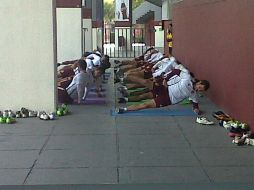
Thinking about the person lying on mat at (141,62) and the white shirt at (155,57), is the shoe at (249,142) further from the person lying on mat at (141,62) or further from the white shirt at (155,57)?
the white shirt at (155,57)

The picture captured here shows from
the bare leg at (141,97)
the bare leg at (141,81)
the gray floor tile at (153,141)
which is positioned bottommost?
the gray floor tile at (153,141)

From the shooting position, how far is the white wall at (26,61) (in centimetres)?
1109

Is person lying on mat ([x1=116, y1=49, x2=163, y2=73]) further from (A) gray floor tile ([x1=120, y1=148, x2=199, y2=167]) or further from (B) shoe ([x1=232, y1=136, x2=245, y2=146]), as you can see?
(A) gray floor tile ([x1=120, y1=148, x2=199, y2=167])

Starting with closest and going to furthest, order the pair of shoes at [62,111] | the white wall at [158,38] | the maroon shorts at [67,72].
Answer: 1. the pair of shoes at [62,111]
2. the maroon shorts at [67,72]
3. the white wall at [158,38]

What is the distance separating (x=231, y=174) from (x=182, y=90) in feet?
15.2

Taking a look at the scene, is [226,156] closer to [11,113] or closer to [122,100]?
[11,113]

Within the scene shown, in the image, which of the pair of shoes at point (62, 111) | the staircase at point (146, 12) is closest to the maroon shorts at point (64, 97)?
the pair of shoes at point (62, 111)

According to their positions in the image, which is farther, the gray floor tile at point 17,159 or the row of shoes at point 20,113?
the row of shoes at point 20,113

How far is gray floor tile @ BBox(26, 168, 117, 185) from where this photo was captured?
6.50m

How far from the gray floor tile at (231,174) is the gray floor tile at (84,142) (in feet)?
5.91

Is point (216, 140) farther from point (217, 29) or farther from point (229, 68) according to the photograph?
point (217, 29)

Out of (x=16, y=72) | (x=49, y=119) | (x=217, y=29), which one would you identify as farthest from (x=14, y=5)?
(x=217, y=29)

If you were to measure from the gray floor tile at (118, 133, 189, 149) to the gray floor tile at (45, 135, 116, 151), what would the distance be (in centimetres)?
18

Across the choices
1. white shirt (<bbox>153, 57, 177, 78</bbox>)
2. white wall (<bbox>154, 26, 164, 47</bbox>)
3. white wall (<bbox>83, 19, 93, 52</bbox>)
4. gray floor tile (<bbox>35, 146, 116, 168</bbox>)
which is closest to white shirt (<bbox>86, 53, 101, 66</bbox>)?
white shirt (<bbox>153, 57, 177, 78</bbox>)
